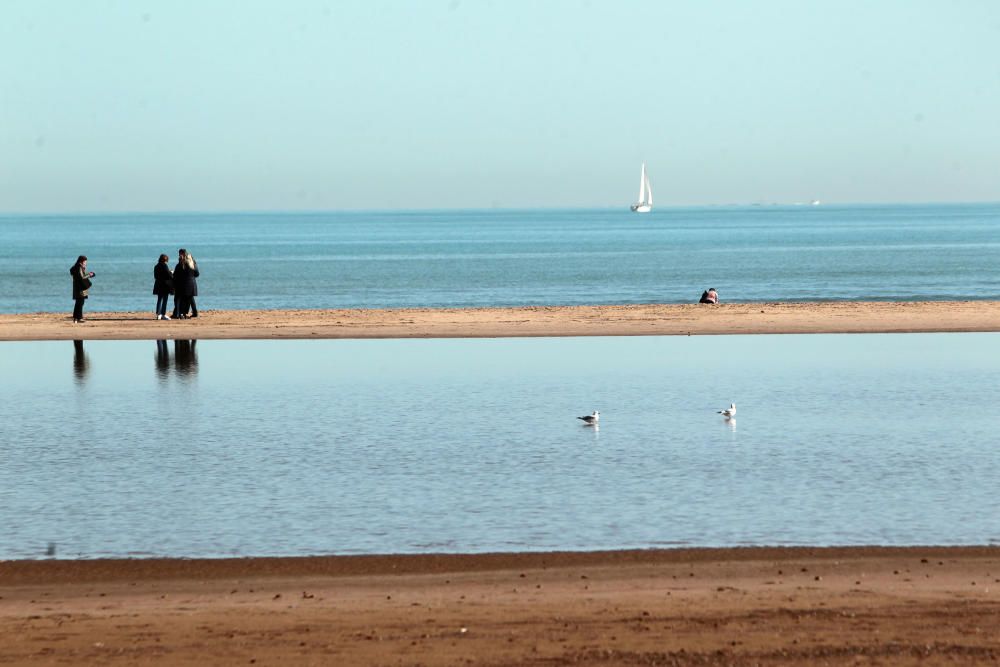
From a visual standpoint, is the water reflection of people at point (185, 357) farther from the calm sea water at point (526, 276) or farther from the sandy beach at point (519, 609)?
the calm sea water at point (526, 276)

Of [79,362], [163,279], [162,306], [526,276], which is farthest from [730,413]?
[526,276]

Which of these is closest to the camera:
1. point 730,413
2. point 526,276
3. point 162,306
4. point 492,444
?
point 492,444

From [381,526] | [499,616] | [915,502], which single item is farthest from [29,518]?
[915,502]

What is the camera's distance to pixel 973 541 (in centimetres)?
1169

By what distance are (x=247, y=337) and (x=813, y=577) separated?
80.8ft

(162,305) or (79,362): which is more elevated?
(162,305)

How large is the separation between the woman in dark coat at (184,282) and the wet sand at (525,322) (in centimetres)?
55

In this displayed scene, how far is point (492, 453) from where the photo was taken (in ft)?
53.8

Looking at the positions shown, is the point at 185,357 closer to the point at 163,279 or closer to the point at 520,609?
the point at 163,279

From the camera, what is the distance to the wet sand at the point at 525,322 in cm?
3444

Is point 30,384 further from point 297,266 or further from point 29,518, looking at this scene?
point 297,266

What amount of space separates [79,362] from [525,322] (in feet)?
39.8

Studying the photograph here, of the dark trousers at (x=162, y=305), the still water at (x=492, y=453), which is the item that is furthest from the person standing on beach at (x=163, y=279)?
the still water at (x=492, y=453)

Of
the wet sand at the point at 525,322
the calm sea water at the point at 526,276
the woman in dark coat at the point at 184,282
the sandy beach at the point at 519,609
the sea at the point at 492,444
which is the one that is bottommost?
the calm sea water at the point at 526,276
